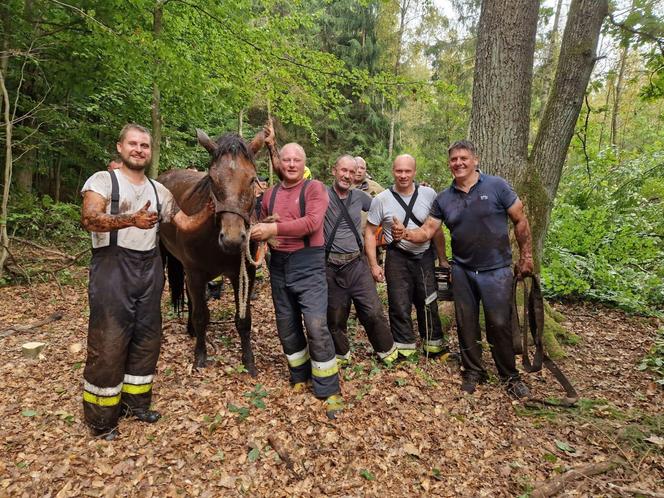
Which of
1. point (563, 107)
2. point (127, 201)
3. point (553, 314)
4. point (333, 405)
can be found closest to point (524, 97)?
point (563, 107)

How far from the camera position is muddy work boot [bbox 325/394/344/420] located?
11.4 ft

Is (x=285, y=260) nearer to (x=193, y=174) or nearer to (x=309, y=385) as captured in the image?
(x=309, y=385)

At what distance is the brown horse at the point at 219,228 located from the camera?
3039mm

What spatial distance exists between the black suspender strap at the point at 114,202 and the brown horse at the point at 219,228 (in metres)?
0.71

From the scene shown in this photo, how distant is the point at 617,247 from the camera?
303 inches

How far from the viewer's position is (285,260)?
370 centimetres

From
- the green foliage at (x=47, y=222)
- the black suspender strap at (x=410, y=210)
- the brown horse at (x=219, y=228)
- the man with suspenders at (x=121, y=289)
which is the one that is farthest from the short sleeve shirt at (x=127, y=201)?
the green foliage at (x=47, y=222)

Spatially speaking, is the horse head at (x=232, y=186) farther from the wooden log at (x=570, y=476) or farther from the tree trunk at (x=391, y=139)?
the tree trunk at (x=391, y=139)

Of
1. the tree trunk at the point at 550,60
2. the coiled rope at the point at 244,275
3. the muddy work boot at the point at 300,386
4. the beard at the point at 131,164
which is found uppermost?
the tree trunk at the point at 550,60

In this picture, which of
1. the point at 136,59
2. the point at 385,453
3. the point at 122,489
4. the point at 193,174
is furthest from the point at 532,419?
the point at 136,59

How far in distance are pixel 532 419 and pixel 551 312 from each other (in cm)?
303

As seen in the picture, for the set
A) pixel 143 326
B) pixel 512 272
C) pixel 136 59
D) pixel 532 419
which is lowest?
pixel 532 419

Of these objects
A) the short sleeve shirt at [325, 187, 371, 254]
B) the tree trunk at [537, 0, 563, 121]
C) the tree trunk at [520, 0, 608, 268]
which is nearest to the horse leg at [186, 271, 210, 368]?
the short sleeve shirt at [325, 187, 371, 254]

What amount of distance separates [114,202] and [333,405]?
2585 millimetres
